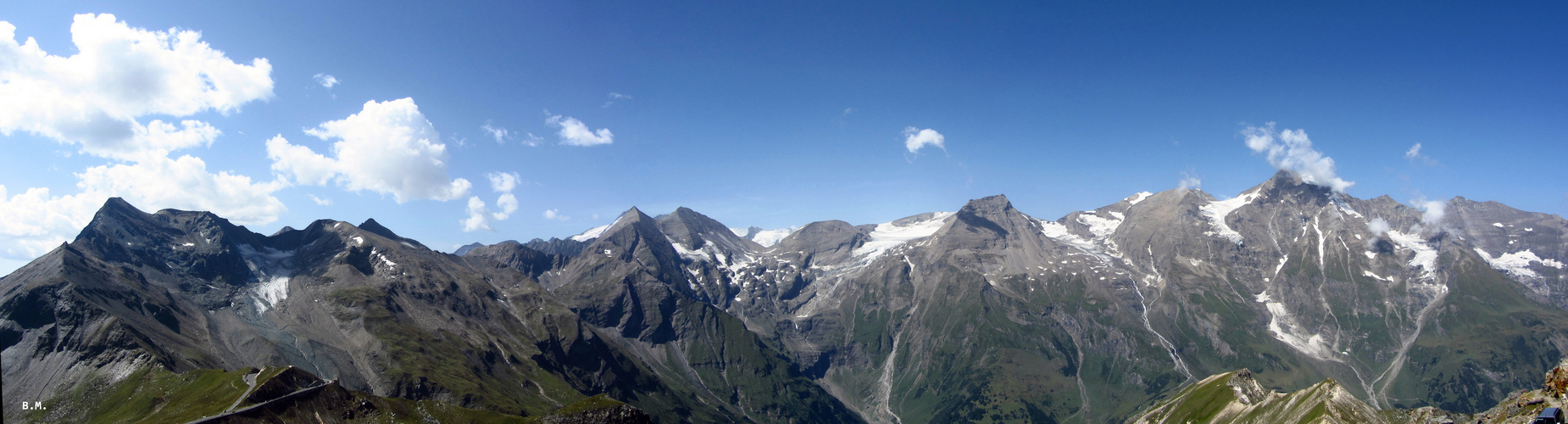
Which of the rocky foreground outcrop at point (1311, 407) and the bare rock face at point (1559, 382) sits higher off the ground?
the bare rock face at point (1559, 382)

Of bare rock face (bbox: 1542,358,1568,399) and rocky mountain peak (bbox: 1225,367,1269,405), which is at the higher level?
bare rock face (bbox: 1542,358,1568,399)

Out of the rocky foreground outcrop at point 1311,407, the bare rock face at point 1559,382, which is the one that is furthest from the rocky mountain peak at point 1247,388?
the bare rock face at point 1559,382

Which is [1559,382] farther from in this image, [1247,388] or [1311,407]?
[1247,388]

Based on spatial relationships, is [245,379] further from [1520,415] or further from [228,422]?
[1520,415]

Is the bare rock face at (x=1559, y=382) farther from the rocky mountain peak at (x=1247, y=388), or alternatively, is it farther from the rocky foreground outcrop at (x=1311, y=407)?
the rocky mountain peak at (x=1247, y=388)

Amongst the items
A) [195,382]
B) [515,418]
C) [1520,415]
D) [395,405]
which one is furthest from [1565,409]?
[195,382]

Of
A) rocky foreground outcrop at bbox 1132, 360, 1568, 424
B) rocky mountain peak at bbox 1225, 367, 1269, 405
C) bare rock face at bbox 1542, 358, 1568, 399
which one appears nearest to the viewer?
bare rock face at bbox 1542, 358, 1568, 399

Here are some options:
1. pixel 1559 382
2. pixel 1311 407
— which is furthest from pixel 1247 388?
pixel 1559 382

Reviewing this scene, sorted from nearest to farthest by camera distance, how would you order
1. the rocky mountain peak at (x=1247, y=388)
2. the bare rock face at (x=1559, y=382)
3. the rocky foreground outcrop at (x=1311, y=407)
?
the bare rock face at (x=1559, y=382) → the rocky foreground outcrop at (x=1311, y=407) → the rocky mountain peak at (x=1247, y=388)

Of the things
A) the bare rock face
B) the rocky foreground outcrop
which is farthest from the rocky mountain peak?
the bare rock face

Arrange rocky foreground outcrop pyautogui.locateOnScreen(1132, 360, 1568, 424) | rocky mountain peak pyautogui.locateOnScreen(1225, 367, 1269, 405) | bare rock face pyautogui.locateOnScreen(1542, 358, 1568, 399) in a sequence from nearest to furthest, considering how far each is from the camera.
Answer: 1. bare rock face pyautogui.locateOnScreen(1542, 358, 1568, 399)
2. rocky foreground outcrop pyautogui.locateOnScreen(1132, 360, 1568, 424)
3. rocky mountain peak pyautogui.locateOnScreen(1225, 367, 1269, 405)

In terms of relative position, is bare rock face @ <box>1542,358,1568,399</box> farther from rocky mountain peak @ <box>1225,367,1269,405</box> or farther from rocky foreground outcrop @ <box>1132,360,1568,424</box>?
rocky mountain peak @ <box>1225,367,1269,405</box>
